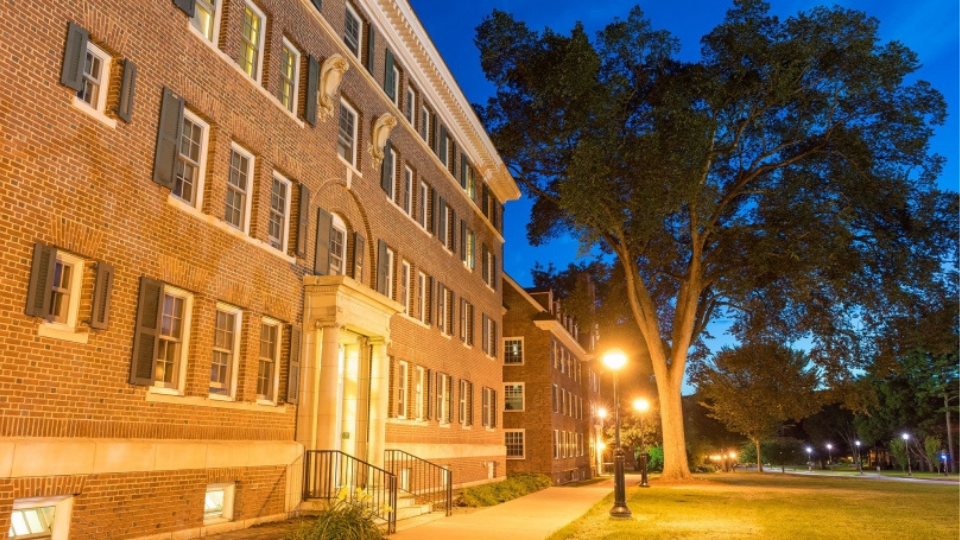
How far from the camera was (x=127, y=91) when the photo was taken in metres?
10.2

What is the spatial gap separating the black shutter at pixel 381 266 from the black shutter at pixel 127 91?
28.8 ft

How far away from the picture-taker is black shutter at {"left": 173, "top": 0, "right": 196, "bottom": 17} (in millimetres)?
11523

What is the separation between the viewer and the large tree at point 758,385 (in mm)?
35750

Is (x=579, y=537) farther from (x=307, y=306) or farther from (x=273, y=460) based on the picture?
(x=307, y=306)

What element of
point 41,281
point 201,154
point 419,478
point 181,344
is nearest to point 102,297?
point 41,281

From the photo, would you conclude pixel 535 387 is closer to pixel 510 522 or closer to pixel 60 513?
pixel 510 522

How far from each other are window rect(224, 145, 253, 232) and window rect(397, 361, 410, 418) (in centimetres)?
742

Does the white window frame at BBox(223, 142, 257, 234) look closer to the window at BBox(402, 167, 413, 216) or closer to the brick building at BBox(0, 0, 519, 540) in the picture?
the brick building at BBox(0, 0, 519, 540)

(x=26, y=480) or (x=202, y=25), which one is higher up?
(x=202, y=25)

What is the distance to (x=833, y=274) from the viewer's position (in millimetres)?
29859

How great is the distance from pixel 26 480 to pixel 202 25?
306 inches

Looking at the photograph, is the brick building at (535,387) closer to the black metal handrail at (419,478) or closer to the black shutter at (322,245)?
the black metal handrail at (419,478)

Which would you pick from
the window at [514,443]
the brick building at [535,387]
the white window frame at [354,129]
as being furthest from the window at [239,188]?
the window at [514,443]

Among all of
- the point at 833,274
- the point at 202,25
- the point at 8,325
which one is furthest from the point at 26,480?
the point at 833,274
